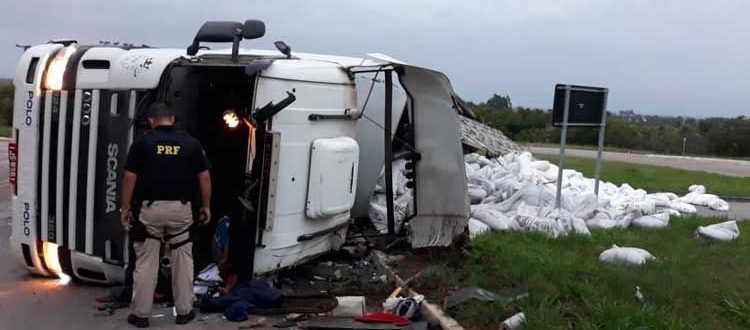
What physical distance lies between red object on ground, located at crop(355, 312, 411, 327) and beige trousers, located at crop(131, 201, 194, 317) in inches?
53.6

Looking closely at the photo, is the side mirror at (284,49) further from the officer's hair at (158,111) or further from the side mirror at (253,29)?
the officer's hair at (158,111)

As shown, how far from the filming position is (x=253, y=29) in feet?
22.3

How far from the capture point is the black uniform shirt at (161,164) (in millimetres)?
5844

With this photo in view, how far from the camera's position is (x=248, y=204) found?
A: 639 cm

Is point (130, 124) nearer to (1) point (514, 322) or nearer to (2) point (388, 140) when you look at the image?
(2) point (388, 140)

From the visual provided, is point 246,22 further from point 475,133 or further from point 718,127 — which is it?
point 718,127

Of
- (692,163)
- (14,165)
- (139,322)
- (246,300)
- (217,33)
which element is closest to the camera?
(139,322)

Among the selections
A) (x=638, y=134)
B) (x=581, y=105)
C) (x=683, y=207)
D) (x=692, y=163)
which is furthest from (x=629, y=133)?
(x=581, y=105)

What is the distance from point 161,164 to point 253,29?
160 centimetres

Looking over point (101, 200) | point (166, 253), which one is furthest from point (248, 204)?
point (101, 200)

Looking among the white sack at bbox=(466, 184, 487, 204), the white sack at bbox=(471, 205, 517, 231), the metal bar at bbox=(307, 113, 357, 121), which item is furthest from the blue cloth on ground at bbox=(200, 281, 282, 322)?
the white sack at bbox=(466, 184, 487, 204)

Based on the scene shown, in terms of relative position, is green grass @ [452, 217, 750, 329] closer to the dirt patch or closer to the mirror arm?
the dirt patch

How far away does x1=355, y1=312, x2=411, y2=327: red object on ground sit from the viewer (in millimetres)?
5863

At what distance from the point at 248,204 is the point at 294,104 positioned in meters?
0.92
